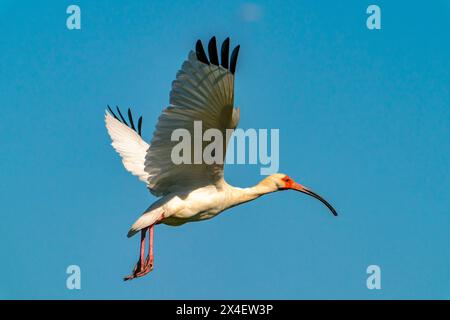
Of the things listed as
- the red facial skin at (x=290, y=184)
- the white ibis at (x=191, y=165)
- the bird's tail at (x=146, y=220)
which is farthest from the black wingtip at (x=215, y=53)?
the red facial skin at (x=290, y=184)

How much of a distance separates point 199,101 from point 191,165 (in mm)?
1926

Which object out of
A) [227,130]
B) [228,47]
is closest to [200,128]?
[227,130]

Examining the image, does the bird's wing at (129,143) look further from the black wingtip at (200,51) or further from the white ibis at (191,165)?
the black wingtip at (200,51)

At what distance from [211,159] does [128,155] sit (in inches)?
162

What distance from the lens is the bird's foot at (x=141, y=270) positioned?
59.4 ft

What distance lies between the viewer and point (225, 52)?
1616 centimetres

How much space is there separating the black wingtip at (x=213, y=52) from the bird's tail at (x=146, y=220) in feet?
12.2

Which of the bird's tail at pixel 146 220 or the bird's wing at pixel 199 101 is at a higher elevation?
the bird's wing at pixel 199 101

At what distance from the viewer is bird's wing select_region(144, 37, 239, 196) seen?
53.2 ft

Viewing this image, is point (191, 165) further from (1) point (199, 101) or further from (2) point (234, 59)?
(2) point (234, 59)

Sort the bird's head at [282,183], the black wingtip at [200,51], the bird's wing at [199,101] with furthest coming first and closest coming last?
the bird's head at [282,183] → the bird's wing at [199,101] → the black wingtip at [200,51]

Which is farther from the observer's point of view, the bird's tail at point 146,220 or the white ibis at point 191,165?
the bird's tail at point 146,220

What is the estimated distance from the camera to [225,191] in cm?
1852

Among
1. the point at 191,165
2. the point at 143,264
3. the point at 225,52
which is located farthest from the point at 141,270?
the point at 225,52
